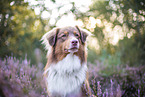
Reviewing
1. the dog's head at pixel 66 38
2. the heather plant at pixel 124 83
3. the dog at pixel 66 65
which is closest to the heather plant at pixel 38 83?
the heather plant at pixel 124 83

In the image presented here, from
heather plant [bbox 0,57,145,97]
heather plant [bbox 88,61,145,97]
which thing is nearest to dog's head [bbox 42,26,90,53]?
heather plant [bbox 0,57,145,97]

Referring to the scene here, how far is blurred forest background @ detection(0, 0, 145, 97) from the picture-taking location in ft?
15.9

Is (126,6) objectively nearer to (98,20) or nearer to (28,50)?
(98,20)

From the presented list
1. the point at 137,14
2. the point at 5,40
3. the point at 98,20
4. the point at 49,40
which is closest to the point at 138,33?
the point at 137,14

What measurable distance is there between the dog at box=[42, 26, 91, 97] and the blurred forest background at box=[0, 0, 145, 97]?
51.7 inches

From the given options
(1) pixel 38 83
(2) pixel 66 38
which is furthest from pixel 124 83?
(1) pixel 38 83

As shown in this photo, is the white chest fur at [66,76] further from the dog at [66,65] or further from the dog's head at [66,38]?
the dog's head at [66,38]

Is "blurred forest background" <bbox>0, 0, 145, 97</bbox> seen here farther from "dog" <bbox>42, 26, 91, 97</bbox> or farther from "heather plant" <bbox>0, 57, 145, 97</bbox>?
"dog" <bbox>42, 26, 91, 97</bbox>

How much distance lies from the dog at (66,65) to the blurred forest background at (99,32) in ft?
4.31

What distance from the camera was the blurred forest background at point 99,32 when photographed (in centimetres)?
486

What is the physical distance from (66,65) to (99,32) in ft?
20.2

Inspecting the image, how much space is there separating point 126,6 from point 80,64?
15.2 feet

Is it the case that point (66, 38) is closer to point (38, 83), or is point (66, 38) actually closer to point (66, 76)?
point (66, 76)

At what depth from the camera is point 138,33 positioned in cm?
608
